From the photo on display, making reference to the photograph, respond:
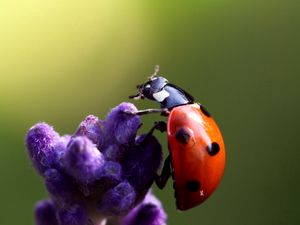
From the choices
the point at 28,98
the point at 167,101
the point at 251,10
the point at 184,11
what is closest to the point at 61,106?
the point at 28,98

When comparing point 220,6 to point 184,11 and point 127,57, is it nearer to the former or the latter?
point 184,11

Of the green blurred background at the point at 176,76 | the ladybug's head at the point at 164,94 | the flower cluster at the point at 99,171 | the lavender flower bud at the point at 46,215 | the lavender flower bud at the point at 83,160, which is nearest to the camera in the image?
the lavender flower bud at the point at 83,160

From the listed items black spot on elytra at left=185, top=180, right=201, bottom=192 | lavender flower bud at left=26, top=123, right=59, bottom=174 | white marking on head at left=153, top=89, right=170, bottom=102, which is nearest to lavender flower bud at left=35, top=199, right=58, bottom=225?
lavender flower bud at left=26, top=123, right=59, bottom=174

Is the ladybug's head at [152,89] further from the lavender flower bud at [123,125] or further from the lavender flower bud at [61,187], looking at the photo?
the lavender flower bud at [61,187]

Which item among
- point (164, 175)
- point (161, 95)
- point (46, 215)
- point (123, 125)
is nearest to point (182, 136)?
point (164, 175)

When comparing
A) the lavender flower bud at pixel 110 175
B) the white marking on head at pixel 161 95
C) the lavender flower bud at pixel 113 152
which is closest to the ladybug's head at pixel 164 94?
the white marking on head at pixel 161 95

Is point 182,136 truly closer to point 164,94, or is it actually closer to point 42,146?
point 164,94
